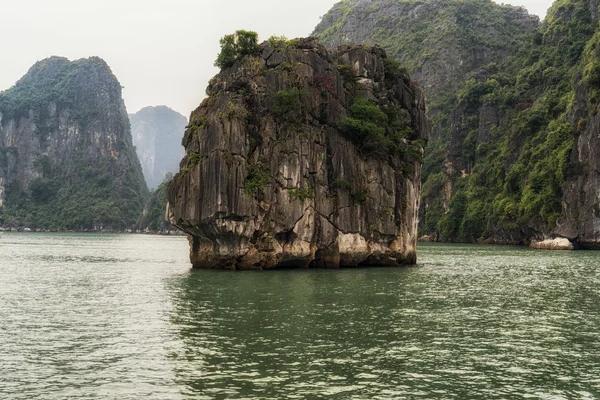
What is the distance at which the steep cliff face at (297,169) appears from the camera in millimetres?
41969

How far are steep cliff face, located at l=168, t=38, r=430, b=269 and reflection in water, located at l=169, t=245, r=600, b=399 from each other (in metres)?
9.36

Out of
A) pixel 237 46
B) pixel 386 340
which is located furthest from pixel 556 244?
pixel 386 340

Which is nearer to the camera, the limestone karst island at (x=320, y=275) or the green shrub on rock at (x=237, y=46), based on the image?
the limestone karst island at (x=320, y=275)

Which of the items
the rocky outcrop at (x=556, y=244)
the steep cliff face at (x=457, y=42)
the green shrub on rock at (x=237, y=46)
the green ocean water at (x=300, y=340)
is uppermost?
the steep cliff face at (x=457, y=42)

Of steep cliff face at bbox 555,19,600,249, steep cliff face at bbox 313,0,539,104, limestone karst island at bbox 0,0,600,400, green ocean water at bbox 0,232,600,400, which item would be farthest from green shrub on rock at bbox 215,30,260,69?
steep cliff face at bbox 313,0,539,104

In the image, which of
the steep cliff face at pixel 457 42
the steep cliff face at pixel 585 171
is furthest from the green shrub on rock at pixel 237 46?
the steep cliff face at pixel 457 42

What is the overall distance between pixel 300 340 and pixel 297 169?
26.7m

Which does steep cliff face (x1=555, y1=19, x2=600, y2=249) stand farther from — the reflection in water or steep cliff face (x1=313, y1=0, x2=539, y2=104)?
steep cliff face (x1=313, y1=0, x2=539, y2=104)

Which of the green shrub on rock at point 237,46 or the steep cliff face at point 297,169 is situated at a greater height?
the green shrub on rock at point 237,46

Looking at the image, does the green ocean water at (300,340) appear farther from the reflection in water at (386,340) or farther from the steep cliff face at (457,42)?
the steep cliff face at (457,42)

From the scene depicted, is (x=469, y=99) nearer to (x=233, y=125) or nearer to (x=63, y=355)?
(x=233, y=125)

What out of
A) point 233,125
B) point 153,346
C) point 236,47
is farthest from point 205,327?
point 236,47

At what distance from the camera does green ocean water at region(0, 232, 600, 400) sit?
13.1 m

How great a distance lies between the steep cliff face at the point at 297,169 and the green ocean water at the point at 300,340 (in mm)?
9014
